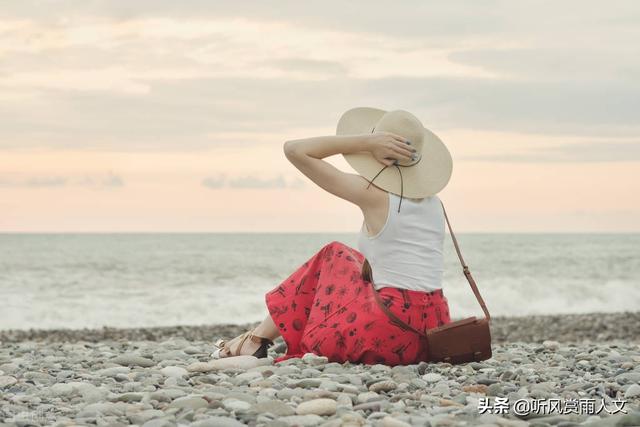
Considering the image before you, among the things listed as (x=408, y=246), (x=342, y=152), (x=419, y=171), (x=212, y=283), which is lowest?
(x=212, y=283)

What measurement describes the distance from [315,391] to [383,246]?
3.58 feet

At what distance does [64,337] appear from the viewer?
13.0 m

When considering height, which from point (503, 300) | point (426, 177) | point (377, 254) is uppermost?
point (426, 177)

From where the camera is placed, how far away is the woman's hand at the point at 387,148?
503 cm

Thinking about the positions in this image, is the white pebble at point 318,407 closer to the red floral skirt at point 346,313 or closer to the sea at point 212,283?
the red floral skirt at point 346,313

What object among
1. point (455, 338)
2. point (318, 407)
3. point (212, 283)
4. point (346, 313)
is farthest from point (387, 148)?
point (212, 283)

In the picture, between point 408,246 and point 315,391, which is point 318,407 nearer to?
point 315,391

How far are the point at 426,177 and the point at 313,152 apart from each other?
71 centimetres

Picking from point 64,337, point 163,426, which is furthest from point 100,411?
point 64,337

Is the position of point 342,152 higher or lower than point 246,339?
higher

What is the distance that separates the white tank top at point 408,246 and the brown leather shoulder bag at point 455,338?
0.09 meters

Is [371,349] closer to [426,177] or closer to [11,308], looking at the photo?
[426,177]

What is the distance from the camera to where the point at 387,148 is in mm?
5031

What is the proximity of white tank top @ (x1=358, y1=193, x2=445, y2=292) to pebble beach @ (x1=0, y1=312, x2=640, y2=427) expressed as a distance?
54 centimetres
